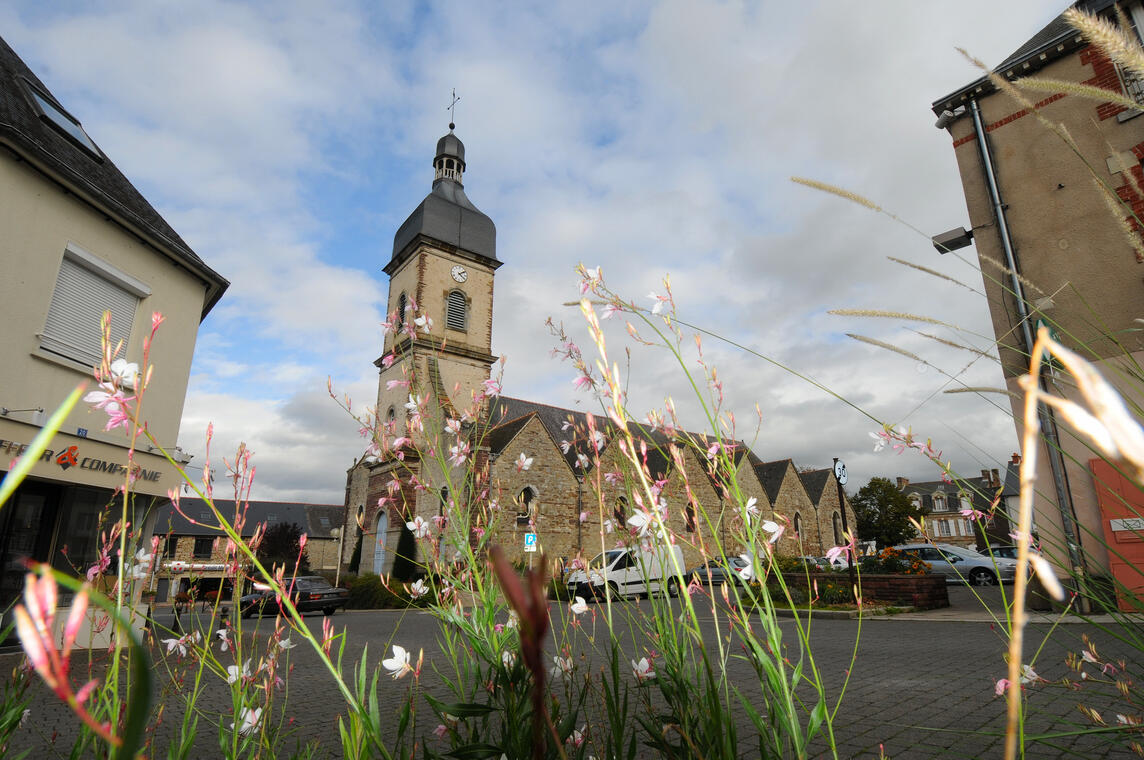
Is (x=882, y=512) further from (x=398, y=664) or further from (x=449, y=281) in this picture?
(x=398, y=664)

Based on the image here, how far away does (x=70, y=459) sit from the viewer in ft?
27.2

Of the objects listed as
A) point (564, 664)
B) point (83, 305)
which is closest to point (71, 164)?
point (83, 305)

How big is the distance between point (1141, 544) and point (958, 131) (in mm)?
7744

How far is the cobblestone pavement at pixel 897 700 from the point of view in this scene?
132 inches

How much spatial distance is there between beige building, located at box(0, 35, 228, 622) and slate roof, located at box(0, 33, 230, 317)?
0.08 feet

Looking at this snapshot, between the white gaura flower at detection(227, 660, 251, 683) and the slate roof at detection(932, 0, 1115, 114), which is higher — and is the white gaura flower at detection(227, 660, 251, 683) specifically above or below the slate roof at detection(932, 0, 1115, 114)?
below

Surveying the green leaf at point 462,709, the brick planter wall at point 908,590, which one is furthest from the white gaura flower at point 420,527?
the brick planter wall at point 908,590

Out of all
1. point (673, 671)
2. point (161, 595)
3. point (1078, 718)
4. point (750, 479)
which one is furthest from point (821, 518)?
point (161, 595)

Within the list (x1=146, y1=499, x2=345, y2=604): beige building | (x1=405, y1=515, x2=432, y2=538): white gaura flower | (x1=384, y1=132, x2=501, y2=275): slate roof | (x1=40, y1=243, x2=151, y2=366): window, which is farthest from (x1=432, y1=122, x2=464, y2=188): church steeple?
(x1=405, y1=515, x2=432, y2=538): white gaura flower

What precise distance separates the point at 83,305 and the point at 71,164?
2.13 metres

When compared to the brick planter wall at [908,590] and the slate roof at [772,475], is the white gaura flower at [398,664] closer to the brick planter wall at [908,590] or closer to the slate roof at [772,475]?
the brick planter wall at [908,590]

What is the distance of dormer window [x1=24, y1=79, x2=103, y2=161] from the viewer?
31.8 feet

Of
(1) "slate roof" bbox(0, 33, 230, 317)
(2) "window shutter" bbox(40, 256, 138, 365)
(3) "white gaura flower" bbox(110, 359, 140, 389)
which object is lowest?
(3) "white gaura flower" bbox(110, 359, 140, 389)

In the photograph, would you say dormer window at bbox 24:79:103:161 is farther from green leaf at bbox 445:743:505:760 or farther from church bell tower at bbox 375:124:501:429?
church bell tower at bbox 375:124:501:429
